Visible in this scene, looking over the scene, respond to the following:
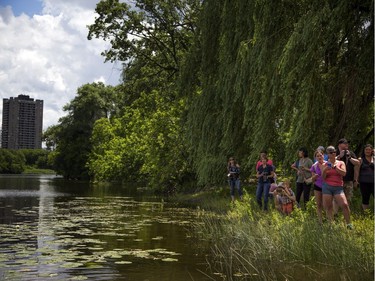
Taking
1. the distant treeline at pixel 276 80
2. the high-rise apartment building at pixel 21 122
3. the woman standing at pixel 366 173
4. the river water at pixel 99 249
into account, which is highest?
the high-rise apartment building at pixel 21 122

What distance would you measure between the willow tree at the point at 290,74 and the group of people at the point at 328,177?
17.4 inches

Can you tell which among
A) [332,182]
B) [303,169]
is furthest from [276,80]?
[332,182]

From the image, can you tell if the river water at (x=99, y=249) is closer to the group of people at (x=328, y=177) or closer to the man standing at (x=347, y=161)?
the group of people at (x=328, y=177)

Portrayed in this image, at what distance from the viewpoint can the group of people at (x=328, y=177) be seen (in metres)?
8.02

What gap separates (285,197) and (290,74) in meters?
2.94

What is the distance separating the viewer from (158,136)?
2664 cm

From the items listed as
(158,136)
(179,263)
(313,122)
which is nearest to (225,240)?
(179,263)

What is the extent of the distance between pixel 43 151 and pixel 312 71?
141931 millimetres

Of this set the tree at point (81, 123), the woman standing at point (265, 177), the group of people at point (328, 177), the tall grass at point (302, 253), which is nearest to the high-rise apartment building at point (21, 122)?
the tree at point (81, 123)

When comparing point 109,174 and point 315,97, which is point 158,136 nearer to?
point 315,97

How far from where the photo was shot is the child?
400 inches

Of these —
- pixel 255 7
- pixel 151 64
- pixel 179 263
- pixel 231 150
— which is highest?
pixel 151 64

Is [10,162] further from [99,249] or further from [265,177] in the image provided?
[99,249]

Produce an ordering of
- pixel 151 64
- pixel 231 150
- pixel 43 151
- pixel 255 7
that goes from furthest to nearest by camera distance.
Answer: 1. pixel 43 151
2. pixel 151 64
3. pixel 231 150
4. pixel 255 7
